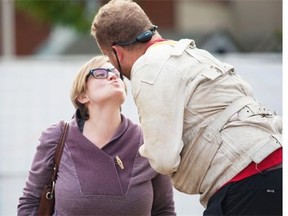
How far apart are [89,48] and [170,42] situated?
12.1 m

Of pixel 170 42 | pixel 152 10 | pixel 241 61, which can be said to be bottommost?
pixel 152 10

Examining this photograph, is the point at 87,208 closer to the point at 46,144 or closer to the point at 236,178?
the point at 46,144

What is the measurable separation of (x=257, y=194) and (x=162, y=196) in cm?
115

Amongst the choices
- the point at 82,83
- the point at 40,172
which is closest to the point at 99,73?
the point at 82,83

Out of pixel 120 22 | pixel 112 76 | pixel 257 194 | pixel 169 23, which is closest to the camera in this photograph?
pixel 257 194

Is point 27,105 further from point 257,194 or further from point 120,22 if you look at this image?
point 257,194

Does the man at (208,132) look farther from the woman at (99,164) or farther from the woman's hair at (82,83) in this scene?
the woman's hair at (82,83)

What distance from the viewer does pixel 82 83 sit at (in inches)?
173

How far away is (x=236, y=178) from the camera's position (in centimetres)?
339

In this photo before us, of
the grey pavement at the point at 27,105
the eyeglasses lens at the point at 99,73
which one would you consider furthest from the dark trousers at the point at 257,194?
the grey pavement at the point at 27,105

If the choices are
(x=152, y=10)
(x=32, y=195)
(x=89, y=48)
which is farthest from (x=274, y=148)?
(x=152, y=10)

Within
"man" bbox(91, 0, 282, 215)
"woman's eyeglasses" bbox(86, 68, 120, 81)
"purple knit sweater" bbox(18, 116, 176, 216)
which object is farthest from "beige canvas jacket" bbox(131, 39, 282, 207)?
"woman's eyeglasses" bbox(86, 68, 120, 81)

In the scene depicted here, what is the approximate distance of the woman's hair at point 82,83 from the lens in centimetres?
439

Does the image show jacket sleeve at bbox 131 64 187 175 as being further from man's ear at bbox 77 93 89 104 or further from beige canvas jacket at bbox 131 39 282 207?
man's ear at bbox 77 93 89 104
